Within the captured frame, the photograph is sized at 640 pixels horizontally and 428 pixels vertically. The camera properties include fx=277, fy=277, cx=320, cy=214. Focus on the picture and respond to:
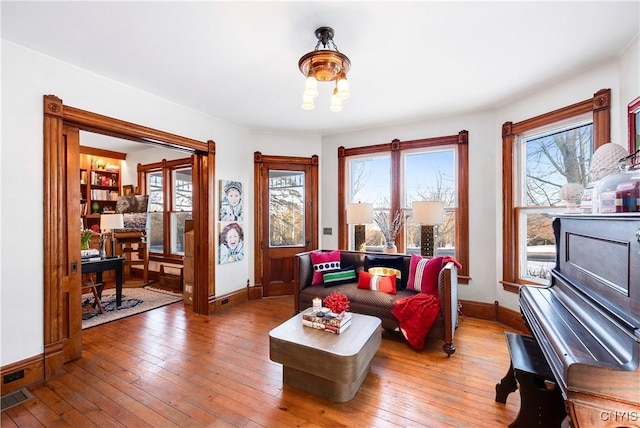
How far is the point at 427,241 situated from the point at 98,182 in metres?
6.47

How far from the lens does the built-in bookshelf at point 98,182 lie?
5.52 meters

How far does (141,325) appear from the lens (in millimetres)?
3357

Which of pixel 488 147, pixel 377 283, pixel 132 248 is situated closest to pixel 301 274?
pixel 377 283

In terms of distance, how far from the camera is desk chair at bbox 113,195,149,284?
216 inches

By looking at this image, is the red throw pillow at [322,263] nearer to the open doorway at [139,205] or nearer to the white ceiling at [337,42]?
the white ceiling at [337,42]

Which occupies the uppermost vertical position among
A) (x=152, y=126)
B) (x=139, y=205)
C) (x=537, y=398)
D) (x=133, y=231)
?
(x=152, y=126)

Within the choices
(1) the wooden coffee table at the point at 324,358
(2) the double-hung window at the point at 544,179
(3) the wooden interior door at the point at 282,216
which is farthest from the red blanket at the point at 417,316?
(3) the wooden interior door at the point at 282,216

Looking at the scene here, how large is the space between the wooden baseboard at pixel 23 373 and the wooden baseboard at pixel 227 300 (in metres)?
1.69

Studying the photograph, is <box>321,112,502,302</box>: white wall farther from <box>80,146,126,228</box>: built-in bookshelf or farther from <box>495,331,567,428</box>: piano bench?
<box>80,146,126,228</box>: built-in bookshelf

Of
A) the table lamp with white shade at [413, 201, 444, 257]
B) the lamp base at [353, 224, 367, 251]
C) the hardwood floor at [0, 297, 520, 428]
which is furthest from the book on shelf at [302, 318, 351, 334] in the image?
the lamp base at [353, 224, 367, 251]

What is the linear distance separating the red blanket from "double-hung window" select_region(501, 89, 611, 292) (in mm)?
1264

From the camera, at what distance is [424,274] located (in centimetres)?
307

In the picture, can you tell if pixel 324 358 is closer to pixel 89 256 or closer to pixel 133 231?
pixel 89 256

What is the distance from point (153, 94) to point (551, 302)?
400 cm
